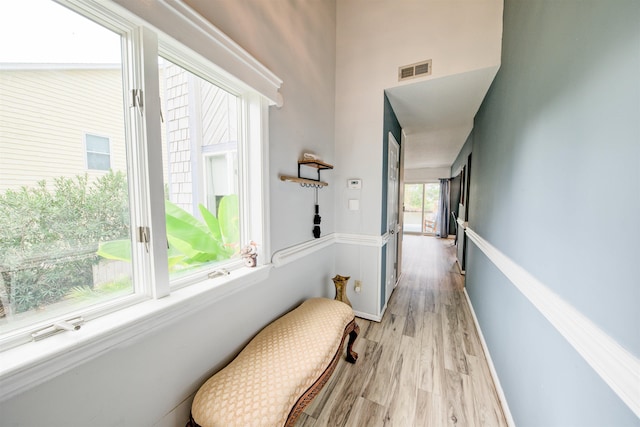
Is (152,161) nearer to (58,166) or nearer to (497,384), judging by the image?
(58,166)

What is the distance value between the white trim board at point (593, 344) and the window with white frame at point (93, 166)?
60.9 inches

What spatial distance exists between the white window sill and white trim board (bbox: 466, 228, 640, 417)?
1.43 metres

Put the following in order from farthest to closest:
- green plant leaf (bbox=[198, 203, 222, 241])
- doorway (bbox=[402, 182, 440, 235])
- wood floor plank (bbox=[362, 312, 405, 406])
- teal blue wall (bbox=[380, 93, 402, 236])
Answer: doorway (bbox=[402, 182, 440, 235])
teal blue wall (bbox=[380, 93, 402, 236])
wood floor plank (bbox=[362, 312, 405, 406])
green plant leaf (bbox=[198, 203, 222, 241])

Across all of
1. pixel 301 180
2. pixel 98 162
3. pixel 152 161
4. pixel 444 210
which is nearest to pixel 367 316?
pixel 301 180

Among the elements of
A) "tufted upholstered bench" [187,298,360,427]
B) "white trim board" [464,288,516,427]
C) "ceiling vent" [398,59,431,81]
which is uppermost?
"ceiling vent" [398,59,431,81]

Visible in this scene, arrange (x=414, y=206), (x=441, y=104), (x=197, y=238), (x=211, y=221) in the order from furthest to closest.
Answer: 1. (x=414, y=206)
2. (x=441, y=104)
3. (x=211, y=221)
4. (x=197, y=238)

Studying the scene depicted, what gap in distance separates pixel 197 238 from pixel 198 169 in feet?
1.30

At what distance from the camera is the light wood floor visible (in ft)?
4.46

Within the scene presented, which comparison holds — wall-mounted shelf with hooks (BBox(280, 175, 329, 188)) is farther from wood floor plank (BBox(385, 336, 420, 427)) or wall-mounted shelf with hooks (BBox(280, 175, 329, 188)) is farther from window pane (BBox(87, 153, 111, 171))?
wood floor plank (BBox(385, 336, 420, 427))

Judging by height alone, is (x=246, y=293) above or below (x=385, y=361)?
above

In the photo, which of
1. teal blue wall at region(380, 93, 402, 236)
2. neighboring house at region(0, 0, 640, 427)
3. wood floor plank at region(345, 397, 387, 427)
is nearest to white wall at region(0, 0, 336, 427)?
neighboring house at region(0, 0, 640, 427)

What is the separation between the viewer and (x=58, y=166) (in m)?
0.75

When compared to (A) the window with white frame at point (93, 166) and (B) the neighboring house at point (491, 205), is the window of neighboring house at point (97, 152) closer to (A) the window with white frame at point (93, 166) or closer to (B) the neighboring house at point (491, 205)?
(A) the window with white frame at point (93, 166)

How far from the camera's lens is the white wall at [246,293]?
0.72 metres
